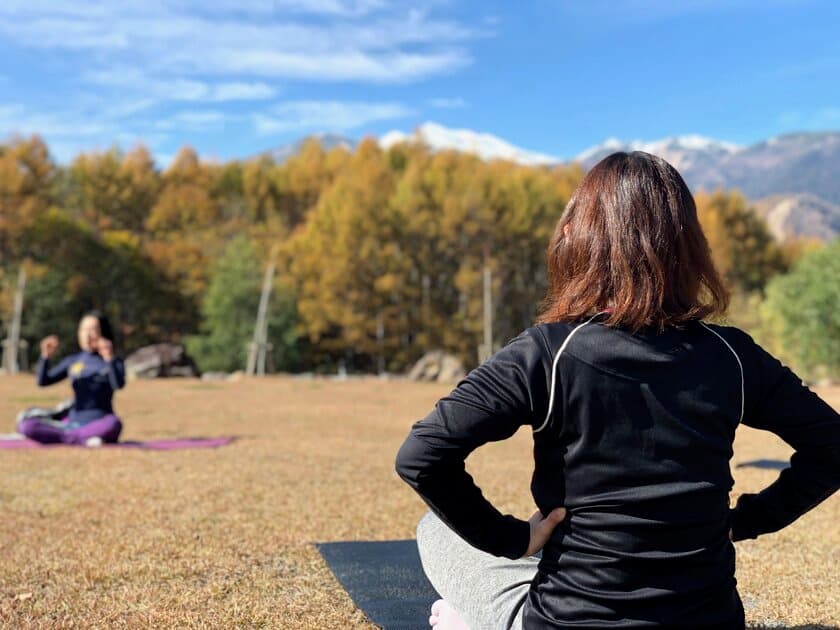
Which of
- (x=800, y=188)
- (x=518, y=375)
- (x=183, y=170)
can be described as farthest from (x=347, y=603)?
(x=800, y=188)

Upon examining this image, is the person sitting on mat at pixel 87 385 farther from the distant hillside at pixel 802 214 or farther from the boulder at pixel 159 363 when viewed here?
the distant hillside at pixel 802 214

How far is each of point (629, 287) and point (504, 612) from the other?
2.46ft

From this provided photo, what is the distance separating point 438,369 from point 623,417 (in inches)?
879

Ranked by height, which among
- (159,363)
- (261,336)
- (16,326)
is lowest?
(159,363)

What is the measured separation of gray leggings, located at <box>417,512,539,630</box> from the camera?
1.86 metres

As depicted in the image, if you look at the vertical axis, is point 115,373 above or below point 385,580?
above

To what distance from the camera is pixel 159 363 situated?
23234 millimetres

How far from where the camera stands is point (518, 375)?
1.55 metres

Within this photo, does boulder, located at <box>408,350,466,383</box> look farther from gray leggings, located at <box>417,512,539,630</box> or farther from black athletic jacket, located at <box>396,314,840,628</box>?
black athletic jacket, located at <box>396,314,840,628</box>

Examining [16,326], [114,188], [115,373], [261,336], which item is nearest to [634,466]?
[115,373]

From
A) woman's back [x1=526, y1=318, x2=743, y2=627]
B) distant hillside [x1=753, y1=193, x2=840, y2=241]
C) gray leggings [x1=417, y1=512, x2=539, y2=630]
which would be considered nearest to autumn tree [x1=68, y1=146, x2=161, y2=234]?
gray leggings [x1=417, y1=512, x2=539, y2=630]

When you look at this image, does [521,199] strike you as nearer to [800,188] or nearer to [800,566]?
[800,566]

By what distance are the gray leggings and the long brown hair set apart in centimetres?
62

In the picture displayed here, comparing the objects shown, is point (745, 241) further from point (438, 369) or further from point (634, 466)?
point (634, 466)
